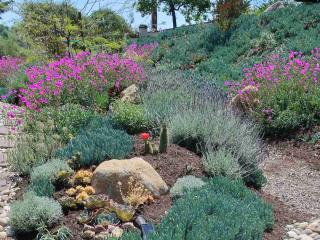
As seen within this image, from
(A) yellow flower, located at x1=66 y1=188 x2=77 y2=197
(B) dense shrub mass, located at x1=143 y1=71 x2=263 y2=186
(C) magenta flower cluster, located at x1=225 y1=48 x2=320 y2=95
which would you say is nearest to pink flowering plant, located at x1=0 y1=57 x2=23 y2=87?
(C) magenta flower cluster, located at x1=225 y1=48 x2=320 y2=95

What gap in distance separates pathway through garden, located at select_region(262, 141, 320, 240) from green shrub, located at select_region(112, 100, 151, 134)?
70.8 inches

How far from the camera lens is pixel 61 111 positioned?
7.13 metres

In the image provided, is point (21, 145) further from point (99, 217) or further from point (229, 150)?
point (229, 150)

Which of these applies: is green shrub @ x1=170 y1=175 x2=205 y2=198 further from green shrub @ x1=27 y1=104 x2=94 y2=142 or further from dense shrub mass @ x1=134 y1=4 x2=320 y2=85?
dense shrub mass @ x1=134 y1=4 x2=320 y2=85

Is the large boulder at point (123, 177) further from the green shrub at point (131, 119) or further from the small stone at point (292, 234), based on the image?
the green shrub at point (131, 119)

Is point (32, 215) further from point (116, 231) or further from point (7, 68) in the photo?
point (7, 68)

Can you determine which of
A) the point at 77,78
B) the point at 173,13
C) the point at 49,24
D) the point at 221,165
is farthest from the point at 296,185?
the point at 173,13

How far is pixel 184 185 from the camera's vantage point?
471 centimetres

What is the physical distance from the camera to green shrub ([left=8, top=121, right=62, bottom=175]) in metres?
5.53

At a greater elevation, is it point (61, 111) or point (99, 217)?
point (61, 111)

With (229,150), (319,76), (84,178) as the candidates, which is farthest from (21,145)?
(319,76)

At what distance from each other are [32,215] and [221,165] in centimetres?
211

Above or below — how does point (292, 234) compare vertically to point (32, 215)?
below

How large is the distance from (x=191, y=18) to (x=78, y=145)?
2463 cm
